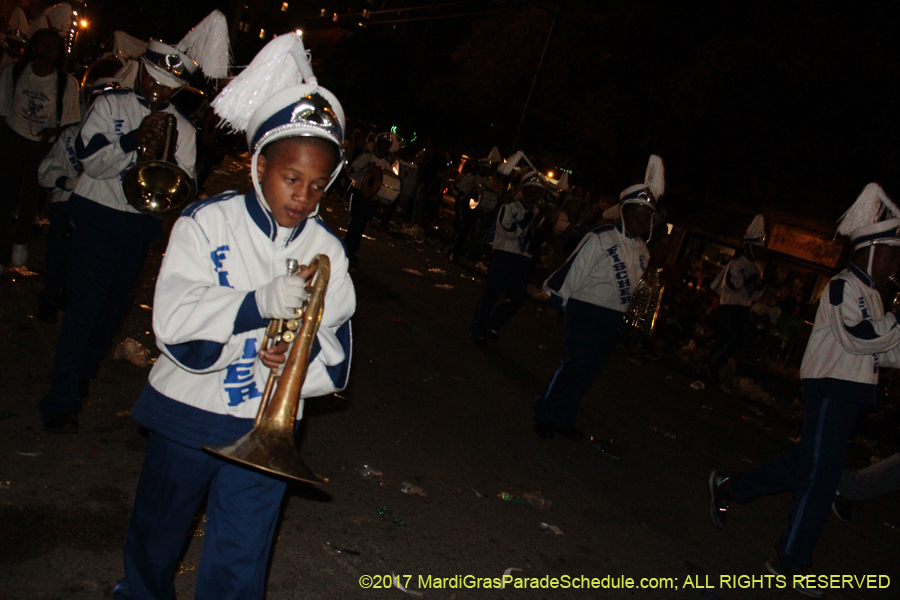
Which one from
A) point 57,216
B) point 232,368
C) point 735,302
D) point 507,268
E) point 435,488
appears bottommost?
point 435,488

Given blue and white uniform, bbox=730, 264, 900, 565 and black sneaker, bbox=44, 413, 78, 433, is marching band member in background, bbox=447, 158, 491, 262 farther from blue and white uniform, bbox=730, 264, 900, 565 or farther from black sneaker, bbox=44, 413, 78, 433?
black sneaker, bbox=44, 413, 78, 433

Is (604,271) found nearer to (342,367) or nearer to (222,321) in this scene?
(342,367)

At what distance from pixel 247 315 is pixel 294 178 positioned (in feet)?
1.58

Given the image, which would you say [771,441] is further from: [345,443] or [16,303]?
[16,303]

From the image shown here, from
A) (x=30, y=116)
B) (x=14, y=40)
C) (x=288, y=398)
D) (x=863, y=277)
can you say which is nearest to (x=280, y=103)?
(x=288, y=398)

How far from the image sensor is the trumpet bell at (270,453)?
1904 millimetres

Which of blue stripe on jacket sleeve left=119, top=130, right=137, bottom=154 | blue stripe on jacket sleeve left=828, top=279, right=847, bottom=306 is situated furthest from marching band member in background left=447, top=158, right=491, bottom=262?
blue stripe on jacket sleeve left=119, top=130, right=137, bottom=154

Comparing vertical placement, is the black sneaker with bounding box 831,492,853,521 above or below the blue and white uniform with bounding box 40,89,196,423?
below

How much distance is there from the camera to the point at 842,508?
19.1 feet

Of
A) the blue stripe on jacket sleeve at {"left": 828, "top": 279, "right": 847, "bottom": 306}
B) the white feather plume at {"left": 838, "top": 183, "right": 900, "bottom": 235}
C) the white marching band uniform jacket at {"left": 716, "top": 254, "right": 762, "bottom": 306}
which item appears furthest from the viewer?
the white marching band uniform jacket at {"left": 716, "top": 254, "right": 762, "bottom": 306}

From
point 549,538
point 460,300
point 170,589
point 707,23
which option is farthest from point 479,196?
point 170,589

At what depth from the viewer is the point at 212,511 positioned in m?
2.25

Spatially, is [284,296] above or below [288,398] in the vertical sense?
above

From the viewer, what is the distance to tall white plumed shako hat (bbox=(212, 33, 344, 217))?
222cm
